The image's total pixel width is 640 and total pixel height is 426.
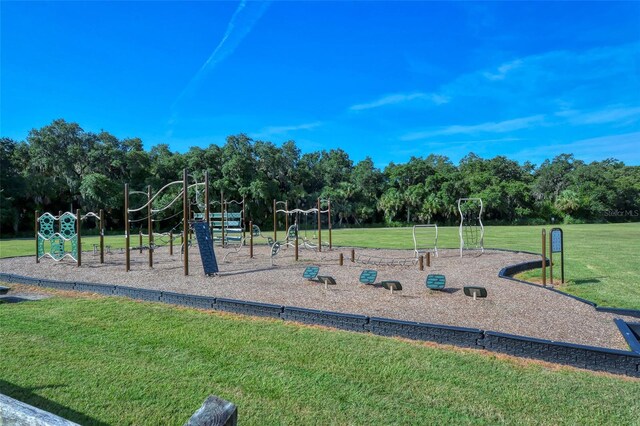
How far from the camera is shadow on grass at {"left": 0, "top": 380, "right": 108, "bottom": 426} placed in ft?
10.2

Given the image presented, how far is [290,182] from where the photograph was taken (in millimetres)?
50094

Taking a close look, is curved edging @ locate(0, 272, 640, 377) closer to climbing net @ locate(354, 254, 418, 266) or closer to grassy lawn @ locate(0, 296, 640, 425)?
grassy lawn @ locate(0, 296, 640, 425)

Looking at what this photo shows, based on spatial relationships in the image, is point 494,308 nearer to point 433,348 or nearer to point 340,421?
point 433,348

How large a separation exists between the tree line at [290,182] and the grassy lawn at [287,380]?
97.5 ft

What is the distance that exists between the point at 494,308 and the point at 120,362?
18.3 ft

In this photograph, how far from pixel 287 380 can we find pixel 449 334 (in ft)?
7.35

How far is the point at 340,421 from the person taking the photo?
3.11 metres

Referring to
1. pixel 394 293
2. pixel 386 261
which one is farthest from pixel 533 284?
pixel 386 261

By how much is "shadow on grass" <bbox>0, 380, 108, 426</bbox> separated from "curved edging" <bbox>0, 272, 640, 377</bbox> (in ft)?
10.2

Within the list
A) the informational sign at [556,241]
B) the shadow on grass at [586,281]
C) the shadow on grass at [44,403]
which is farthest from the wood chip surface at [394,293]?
the shadow on grass at [44,403]

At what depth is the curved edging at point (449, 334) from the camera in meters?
4.19

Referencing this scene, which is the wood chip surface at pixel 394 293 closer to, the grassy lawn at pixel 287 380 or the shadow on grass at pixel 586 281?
the grassy lawn at pixel 287 380

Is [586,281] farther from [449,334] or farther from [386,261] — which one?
[449,334]

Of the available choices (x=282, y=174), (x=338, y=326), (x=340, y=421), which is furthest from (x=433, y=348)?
(x=282, y=174)
